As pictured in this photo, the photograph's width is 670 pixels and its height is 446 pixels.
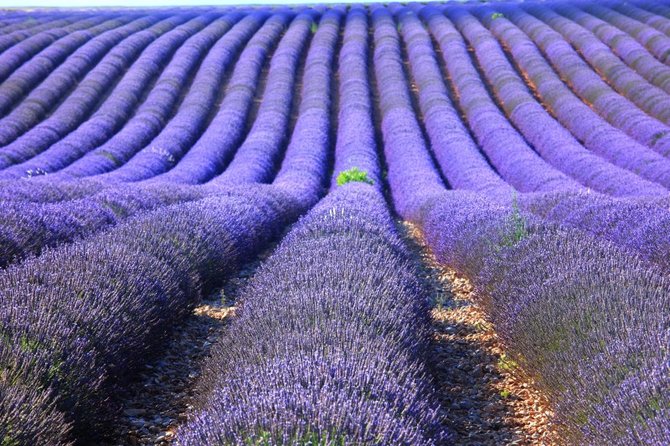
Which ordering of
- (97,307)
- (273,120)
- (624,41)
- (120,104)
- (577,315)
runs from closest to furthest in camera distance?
(577,315)
(97,307)
(273,120)
(120,104)
(624,41)

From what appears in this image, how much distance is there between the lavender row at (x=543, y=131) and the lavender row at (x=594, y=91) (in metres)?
1.58

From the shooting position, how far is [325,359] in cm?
346

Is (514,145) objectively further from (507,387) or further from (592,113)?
(507,387)

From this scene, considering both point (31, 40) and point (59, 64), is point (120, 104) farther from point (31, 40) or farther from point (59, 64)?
point (31, 40)

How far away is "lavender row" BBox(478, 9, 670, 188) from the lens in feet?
50.1

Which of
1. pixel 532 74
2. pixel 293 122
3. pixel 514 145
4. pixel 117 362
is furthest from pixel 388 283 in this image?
pixel 532 74

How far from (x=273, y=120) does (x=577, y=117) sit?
941 cm

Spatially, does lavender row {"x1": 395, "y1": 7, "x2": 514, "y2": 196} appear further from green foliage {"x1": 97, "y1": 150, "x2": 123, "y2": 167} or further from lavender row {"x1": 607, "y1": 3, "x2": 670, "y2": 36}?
green foliage {"x1": 97, "y1": 150, "x2": 123, "y2": 167}

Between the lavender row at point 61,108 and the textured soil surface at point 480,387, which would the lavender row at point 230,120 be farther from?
the textured soil surface at point 480,387

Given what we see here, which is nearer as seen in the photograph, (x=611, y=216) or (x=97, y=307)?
(x=97, y=307)

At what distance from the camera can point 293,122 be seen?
24.3 m

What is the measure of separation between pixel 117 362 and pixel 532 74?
922 inches

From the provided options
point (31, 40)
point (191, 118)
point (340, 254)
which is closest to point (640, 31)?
point (191, 118)

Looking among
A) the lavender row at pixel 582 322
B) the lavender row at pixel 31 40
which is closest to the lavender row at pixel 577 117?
the lavender row at pixel 582 322
